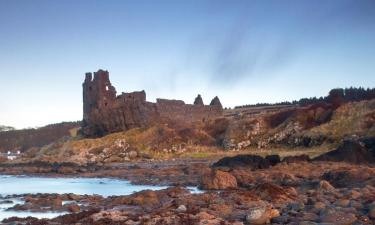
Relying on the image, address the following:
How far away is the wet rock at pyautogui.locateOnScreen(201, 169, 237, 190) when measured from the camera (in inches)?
1043

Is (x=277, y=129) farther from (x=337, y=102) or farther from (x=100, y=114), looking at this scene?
(x=100, y=114)

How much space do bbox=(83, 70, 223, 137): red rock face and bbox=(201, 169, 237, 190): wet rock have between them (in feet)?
155

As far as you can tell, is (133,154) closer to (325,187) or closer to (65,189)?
(65,189)

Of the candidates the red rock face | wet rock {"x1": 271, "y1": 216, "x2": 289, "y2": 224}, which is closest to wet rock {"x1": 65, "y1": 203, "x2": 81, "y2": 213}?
wet rock {"x1": 271, "y1": 216, "x2": 289, "y2": 224}

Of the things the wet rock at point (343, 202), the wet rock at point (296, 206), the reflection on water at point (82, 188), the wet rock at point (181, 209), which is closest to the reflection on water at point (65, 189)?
the reflection on water at point (82, 188)

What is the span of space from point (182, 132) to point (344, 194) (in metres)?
45.6

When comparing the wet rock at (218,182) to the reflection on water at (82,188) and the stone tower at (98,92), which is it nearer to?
the reflection on water at (82,188)

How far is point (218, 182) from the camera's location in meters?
26.6

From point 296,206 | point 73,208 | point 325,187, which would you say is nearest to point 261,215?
point 296,206

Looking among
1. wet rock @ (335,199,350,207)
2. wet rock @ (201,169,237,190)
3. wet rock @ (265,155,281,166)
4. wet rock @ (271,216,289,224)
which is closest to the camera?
wet rock @ (271,216,289,224)

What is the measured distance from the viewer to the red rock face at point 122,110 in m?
74.9

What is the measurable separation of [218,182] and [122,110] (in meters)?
50.1

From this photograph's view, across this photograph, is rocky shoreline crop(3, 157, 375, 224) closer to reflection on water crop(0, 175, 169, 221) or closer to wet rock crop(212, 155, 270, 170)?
reflection on water crop(0, 175, 169, 221)

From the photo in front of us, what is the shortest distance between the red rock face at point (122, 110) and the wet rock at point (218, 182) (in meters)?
47.1
